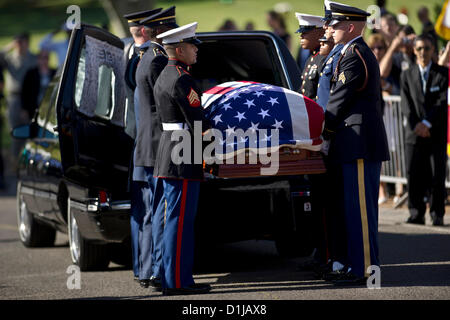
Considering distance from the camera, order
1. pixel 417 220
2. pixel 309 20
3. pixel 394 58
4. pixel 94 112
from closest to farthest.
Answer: pixel 309 20
pixel 94 112
pixel 417 220
pixel 394 58

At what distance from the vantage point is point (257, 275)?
8.62 metres

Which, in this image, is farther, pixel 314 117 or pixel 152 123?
pixel 152 123

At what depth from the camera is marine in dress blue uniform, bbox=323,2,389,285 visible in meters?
7.71

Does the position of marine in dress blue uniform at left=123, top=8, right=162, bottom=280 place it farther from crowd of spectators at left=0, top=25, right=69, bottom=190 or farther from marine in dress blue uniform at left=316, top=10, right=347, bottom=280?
crowd of spectators at left=0, top=25, right=69, bottom=190

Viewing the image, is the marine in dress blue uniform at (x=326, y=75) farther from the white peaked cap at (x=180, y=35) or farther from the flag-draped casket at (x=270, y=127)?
the white peaked cap at (x=180, y=35)

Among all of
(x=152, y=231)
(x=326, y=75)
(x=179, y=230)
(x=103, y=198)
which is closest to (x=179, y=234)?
(x=179, y=230)

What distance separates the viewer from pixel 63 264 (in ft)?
32.5

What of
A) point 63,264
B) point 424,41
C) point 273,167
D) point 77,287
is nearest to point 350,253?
point 273,167

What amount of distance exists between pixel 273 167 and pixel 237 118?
45cm

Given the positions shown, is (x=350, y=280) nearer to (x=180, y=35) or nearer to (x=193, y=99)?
(x=193, y=99)

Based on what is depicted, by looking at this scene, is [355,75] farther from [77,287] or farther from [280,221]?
[77,287]

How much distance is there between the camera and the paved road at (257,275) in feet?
25.0

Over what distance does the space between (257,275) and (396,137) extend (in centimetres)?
494

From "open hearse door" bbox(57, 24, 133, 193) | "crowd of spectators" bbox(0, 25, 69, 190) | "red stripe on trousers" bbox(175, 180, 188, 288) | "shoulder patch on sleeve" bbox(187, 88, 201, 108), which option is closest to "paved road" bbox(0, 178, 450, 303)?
"red stripe on trousers" bbox(175, 180, 188, 288)
